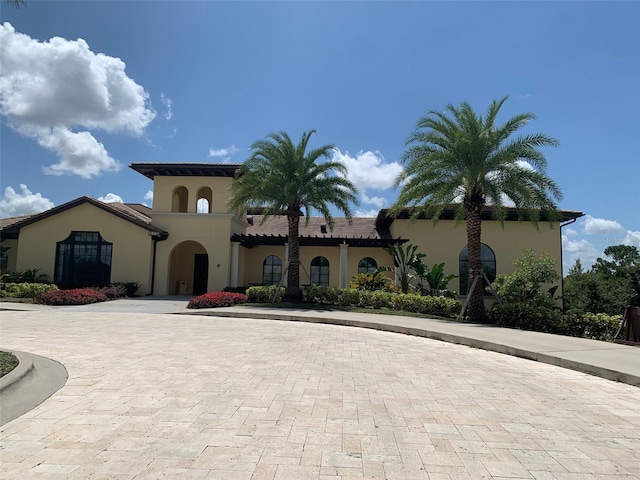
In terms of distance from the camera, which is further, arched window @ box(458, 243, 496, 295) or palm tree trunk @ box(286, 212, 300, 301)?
arched window @ box(458, 243, 496, 295)

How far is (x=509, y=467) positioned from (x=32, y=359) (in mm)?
7521

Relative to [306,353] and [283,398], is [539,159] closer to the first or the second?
[306,353]

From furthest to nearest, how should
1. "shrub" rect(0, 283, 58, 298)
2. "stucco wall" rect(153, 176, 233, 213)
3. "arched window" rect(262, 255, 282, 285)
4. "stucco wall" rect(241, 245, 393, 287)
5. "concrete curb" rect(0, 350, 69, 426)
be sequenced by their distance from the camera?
1. "arched window" rect(262, 255, 282, 285)
2. "stucco wall" rect(241, 245, 393, 287)
3. "stucco wall" rect(153, 176, 233, 213)
4. "shrub" rect(0, 283, 58, 298)
5. "concrete curb" rect(0, 350, 69, 426)

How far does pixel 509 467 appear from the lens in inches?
142

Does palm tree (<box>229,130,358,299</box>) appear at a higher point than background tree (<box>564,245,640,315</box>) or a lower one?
higher

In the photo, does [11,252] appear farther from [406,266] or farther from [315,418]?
[315,418]

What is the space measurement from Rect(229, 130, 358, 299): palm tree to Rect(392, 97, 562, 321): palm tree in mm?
4255

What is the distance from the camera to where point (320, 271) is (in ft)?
87.8

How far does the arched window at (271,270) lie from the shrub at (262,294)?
6333 mm

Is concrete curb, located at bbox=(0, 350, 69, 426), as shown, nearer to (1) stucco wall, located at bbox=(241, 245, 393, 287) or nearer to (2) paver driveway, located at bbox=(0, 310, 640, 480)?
(2) paver driveway, located at bbox=(0, 310, 640, 480)

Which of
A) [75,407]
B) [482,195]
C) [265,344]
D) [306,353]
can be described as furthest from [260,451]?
[482,195]

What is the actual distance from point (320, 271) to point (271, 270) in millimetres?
3394

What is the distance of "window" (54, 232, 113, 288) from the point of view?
24312 millimetres

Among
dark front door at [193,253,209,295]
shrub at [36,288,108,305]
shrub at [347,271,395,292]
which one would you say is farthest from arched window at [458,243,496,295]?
shrub at [36,288,108,305]
